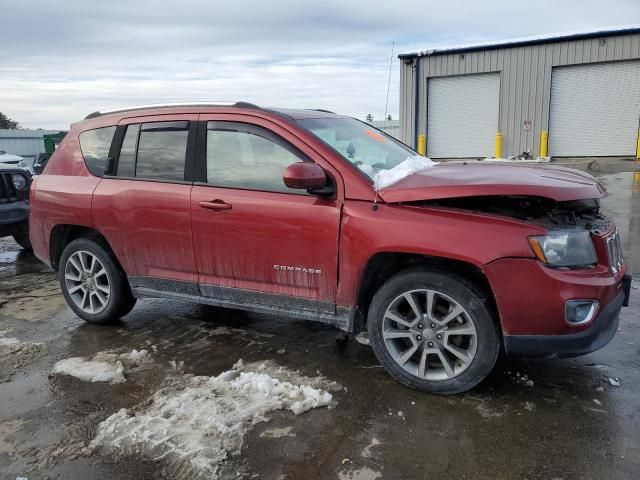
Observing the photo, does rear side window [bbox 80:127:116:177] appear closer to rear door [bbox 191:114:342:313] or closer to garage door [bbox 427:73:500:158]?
rear door [bbox 191:114:342:313]

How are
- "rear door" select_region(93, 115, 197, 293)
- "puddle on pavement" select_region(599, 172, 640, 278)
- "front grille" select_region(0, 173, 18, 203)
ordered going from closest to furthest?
1. "rear door" select_region(93, 115, 197, 293)
2. "puddle on pavement" select_region(599, 172, 640, 278)
3. "front grille" select_region(0, 173, 18, 203)

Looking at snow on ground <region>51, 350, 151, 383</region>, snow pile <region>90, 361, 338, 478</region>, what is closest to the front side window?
snow pile <region>90, 361, 338, 478</region>

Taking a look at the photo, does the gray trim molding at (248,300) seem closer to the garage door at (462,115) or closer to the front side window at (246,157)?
the front side window at (246,157)

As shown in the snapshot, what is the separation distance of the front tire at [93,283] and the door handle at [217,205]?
120 cm

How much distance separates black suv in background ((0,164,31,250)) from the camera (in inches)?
286

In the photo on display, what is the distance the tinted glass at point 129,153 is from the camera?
438 cm

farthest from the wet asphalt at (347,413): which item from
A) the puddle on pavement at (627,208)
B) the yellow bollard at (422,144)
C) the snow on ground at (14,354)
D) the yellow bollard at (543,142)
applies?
the yellow bollard at (422,144)

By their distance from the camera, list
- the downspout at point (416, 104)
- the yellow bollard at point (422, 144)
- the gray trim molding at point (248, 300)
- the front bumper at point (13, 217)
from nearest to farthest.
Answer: the gray trim molding at point (248, 300) → the front bumper at point (13, 217) → the downspout at point (416, 104) → the yellow bollard at point (422, 144)

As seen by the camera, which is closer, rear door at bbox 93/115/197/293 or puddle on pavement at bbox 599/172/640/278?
rear door at bbox 93/115/197/293

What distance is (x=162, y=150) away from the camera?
425 centimetres

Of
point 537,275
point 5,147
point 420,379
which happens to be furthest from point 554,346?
point 5,147

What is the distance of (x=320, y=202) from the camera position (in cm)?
350

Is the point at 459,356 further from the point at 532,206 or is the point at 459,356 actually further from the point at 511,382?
the point at 532,206

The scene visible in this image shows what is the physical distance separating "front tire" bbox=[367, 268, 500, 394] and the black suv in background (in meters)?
5.87
